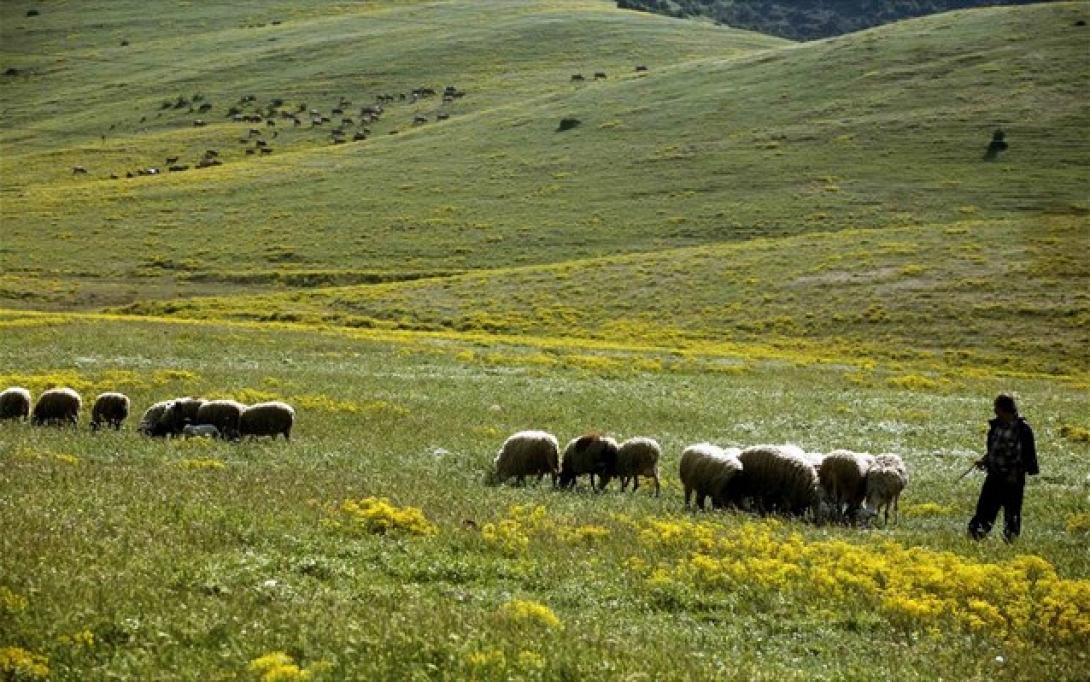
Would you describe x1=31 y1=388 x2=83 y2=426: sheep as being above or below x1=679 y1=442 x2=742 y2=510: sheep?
below

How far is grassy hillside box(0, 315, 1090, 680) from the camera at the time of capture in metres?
8.55

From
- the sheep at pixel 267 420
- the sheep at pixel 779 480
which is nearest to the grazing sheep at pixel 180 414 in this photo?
the sheep at pixel 267 420

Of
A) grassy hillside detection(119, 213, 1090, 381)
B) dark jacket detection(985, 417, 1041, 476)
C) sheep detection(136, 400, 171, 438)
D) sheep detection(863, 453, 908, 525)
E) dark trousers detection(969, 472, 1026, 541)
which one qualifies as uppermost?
dark jacket detection(985, 417, 1041, 476)

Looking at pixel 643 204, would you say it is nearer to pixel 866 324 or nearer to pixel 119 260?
pixel 866 324

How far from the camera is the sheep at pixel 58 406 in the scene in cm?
2647

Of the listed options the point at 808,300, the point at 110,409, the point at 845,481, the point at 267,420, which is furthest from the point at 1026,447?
the point at 808,300

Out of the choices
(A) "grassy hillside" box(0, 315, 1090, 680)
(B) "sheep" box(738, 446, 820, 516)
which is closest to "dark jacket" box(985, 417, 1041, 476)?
(A) "grassy hillside" box(0, 315, 1090, 680)

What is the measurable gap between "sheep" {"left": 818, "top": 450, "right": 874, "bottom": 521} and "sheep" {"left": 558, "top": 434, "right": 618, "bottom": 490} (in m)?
4.65

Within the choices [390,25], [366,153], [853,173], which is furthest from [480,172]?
[390,25]

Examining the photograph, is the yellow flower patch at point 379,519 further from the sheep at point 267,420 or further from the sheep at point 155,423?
the sheep at point 155,423

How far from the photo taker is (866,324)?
204ft

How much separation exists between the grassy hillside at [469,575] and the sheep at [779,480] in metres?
1.54

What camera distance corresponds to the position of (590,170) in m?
108

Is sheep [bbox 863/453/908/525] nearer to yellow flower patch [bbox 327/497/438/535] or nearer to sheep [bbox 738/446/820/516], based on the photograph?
sheep [bbox 738/446/820/516]
